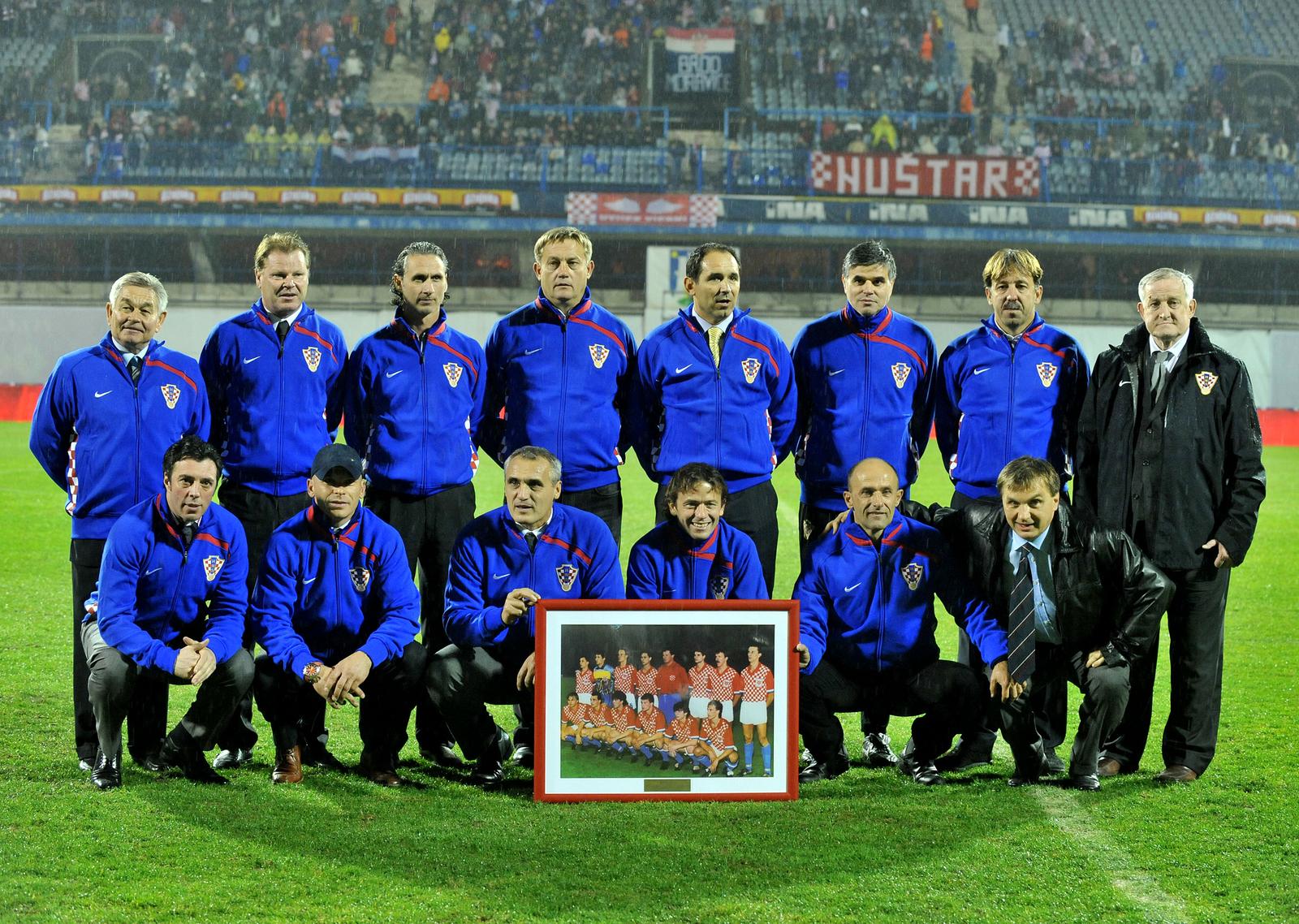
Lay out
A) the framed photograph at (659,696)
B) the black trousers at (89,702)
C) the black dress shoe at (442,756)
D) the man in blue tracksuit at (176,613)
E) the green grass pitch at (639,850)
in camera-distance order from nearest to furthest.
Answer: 1. the green grass pitch at (639,850)
2. the framed photograph at (659,696)
3. the man in blue tracksuit at (176,613)
4. the black trousers at (89,702)
5. the black dress shoe at (442,756)

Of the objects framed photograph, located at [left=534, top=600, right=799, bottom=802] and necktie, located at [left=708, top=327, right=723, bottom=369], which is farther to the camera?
necktie, located at [left=708, top=327, right=723, bottom=369]

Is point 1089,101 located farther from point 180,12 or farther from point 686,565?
point 686,565

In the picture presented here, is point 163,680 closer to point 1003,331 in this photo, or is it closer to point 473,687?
point 473,687

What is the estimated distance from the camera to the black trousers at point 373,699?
4.76 m

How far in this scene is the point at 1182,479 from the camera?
16.0ft

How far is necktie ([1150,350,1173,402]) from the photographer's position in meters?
4.91

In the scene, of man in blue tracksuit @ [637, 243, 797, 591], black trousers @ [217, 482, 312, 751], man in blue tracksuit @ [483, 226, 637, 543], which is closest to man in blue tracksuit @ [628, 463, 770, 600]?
man in blue tracksuit @ [637, 243, 797, 591]

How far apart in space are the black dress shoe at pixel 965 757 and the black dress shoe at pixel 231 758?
8.37 feet

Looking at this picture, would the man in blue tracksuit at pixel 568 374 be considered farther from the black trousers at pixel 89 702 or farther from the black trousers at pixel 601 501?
the black trousers at pixel 89 702

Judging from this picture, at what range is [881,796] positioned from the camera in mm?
4664

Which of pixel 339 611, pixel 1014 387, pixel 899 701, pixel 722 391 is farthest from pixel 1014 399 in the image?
pixel 339 611

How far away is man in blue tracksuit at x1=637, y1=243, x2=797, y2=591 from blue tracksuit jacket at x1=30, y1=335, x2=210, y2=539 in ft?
6.04

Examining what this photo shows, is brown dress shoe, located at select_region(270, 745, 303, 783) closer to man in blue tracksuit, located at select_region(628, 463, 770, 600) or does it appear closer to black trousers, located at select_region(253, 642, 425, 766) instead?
black trousers, located at select_region(253, 642, 425, 766)

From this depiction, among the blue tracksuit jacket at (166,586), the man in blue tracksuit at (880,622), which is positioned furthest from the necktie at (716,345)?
the blue tracksuit jacket at (166,586)
